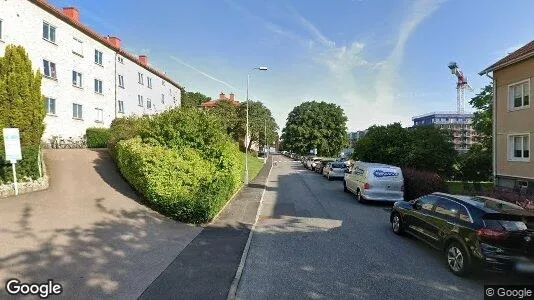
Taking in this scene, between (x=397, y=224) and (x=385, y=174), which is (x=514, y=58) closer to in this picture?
(x=385, y=174)

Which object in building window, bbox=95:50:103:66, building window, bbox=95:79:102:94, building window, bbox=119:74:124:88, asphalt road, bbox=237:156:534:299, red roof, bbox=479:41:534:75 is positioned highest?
building window, bbox=95:50:103:66

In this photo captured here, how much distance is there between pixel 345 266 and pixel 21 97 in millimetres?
14851

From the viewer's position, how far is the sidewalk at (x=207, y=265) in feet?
18.8

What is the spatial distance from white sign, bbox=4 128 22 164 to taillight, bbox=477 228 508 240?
547 inches

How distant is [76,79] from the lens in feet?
87.5

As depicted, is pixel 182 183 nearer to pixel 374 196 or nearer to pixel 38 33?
pixel 374 196

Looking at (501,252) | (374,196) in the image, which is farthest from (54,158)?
(501,252)

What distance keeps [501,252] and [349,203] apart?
10.0 metres

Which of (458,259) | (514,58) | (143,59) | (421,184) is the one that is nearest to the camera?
(458,259)

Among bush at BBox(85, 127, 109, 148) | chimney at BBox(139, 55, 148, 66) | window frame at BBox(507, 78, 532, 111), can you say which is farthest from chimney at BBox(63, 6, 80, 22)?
window frame at BBox(507, 78, 532, 111)

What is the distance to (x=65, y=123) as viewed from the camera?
82.1 feet

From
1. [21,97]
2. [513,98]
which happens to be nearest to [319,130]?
[513,98]

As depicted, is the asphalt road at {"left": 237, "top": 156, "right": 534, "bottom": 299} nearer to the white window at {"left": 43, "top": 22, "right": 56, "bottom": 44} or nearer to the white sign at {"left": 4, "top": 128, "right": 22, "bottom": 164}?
the white sign at {"left": 4, "top": 128, "right": 22, "bottom": 164}

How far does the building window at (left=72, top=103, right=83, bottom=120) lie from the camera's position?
86.0 ft
